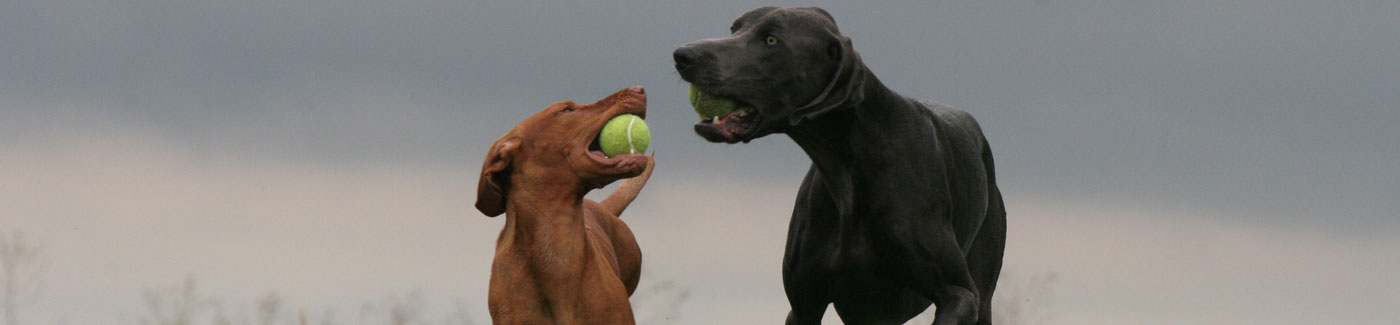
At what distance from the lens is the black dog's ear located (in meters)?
10.3

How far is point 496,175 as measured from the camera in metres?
10.5

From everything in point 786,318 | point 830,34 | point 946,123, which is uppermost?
point 830,34

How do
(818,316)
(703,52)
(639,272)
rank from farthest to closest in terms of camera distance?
(639,272) < (818,316) < (703,52)

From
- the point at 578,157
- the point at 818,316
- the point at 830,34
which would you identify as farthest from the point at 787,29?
the point at 818,316

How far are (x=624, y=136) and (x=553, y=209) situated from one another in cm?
42

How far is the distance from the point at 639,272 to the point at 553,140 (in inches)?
74.8

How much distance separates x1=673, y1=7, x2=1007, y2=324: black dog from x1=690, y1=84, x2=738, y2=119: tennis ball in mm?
27

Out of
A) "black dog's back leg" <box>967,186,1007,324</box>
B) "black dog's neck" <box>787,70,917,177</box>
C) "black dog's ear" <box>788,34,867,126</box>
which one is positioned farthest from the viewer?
"black dog's back leg" <box>967,186,1007,324</box>

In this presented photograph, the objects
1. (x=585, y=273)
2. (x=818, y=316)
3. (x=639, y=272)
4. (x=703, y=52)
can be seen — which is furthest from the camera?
(x=639, y=272)

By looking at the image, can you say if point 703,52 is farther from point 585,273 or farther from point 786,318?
point 786,318

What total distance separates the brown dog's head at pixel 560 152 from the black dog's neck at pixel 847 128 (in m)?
0.71

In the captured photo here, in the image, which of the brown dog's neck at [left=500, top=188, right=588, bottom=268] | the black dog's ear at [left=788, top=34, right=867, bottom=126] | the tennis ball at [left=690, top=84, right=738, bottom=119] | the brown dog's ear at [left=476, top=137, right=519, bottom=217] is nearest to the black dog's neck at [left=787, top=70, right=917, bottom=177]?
the black dog's ear at [left=788, top=34, right=867, bottom=126]

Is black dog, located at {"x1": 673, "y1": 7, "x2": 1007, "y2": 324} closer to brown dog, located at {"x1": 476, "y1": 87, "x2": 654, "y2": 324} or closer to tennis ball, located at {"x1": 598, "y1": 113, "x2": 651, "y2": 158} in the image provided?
tennis ball, located at {"x1": 598, "y1": 113, "x2": 651, "y2": 158}

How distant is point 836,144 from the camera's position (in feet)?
35.3
